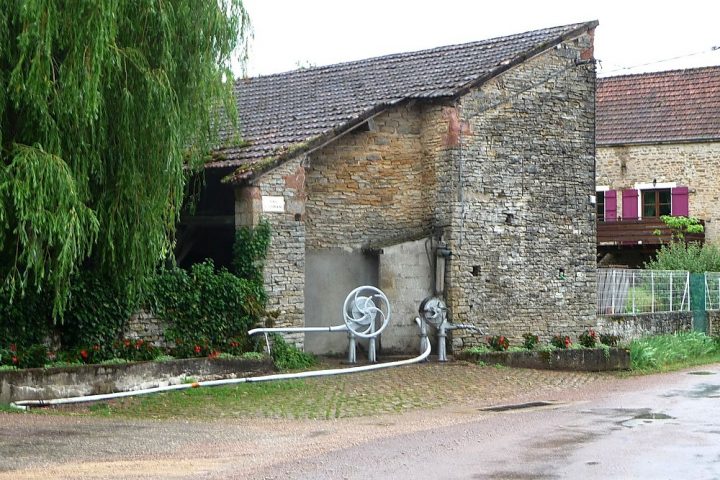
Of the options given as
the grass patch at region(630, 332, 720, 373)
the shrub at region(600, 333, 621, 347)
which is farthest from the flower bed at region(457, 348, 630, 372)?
the shrub at region(600, 333, 621, 347)

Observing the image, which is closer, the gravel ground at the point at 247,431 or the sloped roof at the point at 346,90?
the gravel ground at the point at 247,431

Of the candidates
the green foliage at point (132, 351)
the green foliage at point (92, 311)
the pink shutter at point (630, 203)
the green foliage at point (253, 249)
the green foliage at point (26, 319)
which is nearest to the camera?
the green foliage at point (26, 319)

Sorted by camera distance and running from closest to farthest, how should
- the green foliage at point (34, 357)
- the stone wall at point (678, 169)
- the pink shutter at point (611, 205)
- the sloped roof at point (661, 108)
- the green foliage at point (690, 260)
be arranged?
the green foliage at point (34, 357) < the green foliage at point (690, 260) < the stone wall at point (678, 169) < the sloped roof at point (661, 108) < the pink shutter at point (611, 205)

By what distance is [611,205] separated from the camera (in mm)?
36812

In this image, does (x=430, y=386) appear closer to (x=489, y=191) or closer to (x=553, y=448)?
(x=489, y=191)

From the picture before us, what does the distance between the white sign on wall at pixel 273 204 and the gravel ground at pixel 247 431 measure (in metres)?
3.06

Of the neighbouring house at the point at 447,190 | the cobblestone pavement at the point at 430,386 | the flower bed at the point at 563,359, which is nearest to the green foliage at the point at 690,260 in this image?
the neighbouring house at the point at 447,190

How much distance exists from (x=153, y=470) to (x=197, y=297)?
7955 mm

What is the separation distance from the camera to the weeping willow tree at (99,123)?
42.8ft

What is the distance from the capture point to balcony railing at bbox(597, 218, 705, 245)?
116 feet

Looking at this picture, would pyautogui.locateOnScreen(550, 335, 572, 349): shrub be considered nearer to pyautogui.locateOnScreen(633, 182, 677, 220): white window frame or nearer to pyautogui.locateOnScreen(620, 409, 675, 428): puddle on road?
pyautogui.locateOnScreen(620, 409, 675, 428): puddle on road

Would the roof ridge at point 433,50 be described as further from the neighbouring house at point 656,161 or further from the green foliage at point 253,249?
the neighbouring house at point 656,161

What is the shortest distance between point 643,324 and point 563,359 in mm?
5378

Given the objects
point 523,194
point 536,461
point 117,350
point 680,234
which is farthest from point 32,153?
point 680,234
